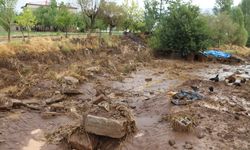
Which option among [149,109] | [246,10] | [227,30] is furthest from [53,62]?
[246,10]

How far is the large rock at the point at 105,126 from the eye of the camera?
35.9 ft

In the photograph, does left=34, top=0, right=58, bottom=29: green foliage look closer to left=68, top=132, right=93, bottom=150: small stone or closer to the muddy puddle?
the muddy puddle

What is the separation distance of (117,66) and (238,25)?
111 ft

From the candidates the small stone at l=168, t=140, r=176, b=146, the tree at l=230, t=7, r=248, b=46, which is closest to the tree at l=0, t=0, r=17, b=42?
the small stone at l=168, t=140, r=176, b=146

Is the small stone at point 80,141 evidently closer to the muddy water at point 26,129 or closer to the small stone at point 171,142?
the muddy water at point 26,129

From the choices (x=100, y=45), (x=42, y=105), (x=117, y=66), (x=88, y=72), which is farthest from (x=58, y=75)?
(x=100, y=45)

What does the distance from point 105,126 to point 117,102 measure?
5641 millimetres

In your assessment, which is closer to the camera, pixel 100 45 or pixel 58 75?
pixel 58 75

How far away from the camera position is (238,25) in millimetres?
54375

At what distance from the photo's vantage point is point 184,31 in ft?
116

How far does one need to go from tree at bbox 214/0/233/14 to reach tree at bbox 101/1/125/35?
27.4 meters

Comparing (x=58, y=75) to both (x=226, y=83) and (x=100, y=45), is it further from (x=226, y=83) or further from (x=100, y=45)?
(x=100, y=45)

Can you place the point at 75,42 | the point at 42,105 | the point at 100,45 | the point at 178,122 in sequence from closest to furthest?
the point at 178,122
the point at 42,105
the point at 75,42
the point at 100,45

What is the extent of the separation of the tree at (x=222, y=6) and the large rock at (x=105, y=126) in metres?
59.1
